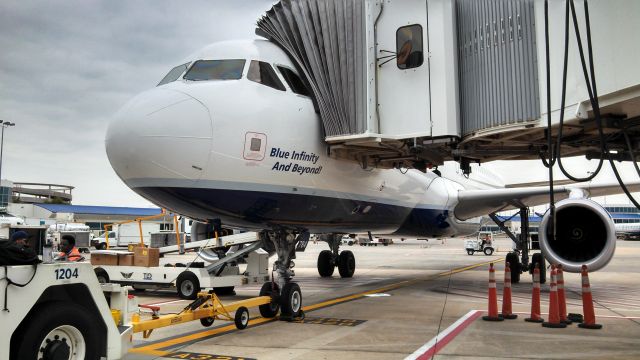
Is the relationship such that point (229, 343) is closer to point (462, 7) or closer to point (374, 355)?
point (374, 355)

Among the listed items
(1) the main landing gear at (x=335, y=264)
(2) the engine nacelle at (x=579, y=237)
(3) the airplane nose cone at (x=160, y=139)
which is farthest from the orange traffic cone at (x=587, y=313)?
(1) the main landing gear at (x=335, y=264)

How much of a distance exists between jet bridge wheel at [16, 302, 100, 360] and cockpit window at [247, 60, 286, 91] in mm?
4166

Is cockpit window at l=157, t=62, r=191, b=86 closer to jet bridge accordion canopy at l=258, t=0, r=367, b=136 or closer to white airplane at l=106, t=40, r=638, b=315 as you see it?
white airplane at l=106, t=40, r=638, b=315

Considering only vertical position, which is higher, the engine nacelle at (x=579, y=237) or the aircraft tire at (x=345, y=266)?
the engine nacelle at (x=579, y=237)

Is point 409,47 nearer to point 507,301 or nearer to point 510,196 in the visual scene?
point 507,301

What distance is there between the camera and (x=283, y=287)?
833cm

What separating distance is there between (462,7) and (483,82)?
1.19 metres

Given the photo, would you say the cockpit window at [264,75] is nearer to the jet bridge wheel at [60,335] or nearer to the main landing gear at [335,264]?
the jet bridge wheel at [60,335]

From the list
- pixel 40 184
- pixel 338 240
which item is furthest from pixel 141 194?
pixel 40 184

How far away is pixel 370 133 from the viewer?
24.6 feet

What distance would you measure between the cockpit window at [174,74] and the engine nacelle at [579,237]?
21.6 ft

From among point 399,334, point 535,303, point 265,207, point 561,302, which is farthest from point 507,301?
point 265,207

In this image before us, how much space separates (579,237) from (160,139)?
24.6 ft

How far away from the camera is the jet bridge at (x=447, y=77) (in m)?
5.78
